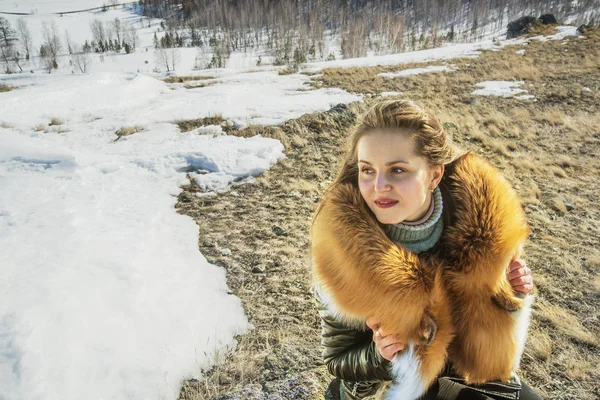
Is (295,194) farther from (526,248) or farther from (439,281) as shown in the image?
(439,281)

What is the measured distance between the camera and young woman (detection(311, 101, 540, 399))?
3.66ft

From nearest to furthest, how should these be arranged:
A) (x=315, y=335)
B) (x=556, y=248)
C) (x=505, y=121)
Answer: (x=315, y=335) → (x=556, y=248) → (x=505, y=121)

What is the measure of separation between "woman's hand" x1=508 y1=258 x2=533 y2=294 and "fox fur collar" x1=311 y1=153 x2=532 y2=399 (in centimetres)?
5

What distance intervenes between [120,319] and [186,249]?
111cm

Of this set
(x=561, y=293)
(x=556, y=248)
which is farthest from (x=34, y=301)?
(x=556, y=248)

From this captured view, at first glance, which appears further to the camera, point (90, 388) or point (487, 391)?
point (90, 388)

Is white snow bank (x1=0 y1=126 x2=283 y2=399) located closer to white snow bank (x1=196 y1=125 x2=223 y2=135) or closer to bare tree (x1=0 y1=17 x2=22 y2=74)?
white snow bank (x1=196 y1=125 x2=223 y2=135)

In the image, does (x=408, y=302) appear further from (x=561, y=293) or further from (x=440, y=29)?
(x=440, y=29)

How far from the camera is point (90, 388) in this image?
5.75ft

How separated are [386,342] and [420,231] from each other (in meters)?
0.45

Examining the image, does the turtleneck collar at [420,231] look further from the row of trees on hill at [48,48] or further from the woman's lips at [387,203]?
the row of trees on hill at [48,48]

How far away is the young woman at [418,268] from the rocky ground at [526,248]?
35.7 inches

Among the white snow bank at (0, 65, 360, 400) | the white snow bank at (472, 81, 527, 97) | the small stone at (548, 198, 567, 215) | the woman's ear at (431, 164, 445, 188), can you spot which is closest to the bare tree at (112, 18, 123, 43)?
the white snow bank at (472, 81, 527, 97)

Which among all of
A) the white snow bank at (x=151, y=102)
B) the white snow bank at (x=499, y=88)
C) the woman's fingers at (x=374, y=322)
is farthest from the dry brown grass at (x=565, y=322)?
the white snow bank at (x=499, y=88)
